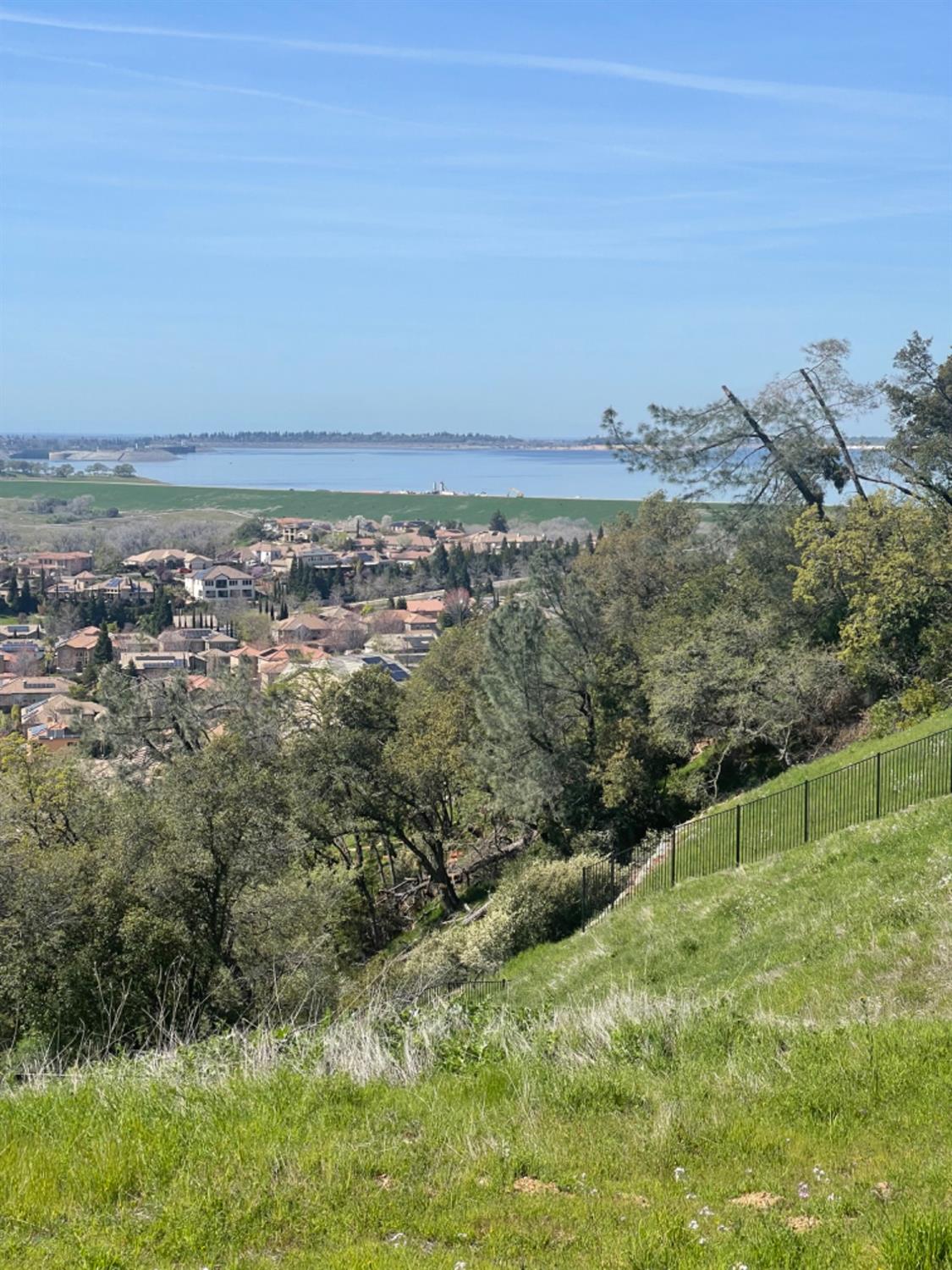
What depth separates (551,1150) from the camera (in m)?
5.86

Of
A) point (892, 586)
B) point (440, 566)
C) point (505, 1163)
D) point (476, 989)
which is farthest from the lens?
point (440, 566)

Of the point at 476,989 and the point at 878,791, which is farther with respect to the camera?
the point at 878,791

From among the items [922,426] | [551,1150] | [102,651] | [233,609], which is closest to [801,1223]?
[551,1150]

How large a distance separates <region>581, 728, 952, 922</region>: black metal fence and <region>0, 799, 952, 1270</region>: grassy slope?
662 centimetres

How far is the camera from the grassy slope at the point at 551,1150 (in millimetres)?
4918

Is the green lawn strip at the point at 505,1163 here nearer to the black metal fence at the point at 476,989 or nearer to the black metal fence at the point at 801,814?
the black metal fence at the point at 476,989

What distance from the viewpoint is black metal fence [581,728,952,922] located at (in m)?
15.3

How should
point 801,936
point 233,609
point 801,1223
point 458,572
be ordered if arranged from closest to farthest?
1. point 801,1223
2. point 801,936
3. point 233,609
4. point 458,572

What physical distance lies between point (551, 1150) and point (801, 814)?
451 inches

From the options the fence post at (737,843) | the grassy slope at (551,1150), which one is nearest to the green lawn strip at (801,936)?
the grassy slope at (551,1150)

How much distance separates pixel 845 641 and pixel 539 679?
24.0ft

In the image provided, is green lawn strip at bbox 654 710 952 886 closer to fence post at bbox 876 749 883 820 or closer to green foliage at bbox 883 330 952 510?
fence post at bbox 876 749 883 820

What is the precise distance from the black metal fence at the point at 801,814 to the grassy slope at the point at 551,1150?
6.62 meters

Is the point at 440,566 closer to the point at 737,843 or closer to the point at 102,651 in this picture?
the point at 102,651
